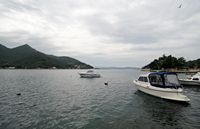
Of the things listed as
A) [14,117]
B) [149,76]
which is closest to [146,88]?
[149,76]

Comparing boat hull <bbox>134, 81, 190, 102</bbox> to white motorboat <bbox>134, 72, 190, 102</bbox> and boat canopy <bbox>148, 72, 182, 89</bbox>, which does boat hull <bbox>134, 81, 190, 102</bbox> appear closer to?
white motorboat <bbox>134, 72, 190, 102</bbox>

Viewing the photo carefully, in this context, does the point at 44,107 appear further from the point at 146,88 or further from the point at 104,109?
the point at 146,88

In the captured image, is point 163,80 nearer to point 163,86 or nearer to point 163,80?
point 163,80

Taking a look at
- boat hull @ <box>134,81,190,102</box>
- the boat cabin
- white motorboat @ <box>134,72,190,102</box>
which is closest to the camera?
boat hull @ <box>134,81,190,102</box>

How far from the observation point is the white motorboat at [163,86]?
2309 centimetres

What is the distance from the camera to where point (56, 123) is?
1513 cm

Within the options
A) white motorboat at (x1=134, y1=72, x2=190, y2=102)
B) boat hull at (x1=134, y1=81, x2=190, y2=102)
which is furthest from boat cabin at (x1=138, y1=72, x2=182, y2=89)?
boat hull at (x1=134, y1=81, x2=190, y2=102)

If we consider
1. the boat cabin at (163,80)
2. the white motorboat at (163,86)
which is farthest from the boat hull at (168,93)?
the boat cabin at (163,80)

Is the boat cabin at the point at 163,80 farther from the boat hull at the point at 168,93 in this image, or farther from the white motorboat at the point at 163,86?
the boat hull at the point at 168,93

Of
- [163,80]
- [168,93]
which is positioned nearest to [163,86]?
[163,80]

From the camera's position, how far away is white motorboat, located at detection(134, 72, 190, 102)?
75.8 ft

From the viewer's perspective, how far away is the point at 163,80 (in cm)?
2658

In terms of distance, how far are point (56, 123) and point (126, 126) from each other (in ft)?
20.4

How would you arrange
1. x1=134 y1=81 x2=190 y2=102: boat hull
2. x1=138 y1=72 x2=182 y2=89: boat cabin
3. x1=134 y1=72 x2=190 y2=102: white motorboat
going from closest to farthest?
x1=134 y1=81 x2=190 y2=102: boat hull → x1=134 y1=72 x2=190 y2=102: white motorboat → x1=138 y1=72 x2=182 y2=89: boat cabin
